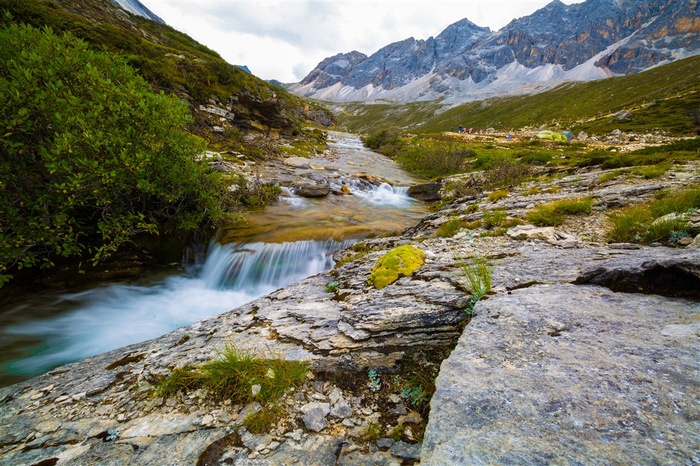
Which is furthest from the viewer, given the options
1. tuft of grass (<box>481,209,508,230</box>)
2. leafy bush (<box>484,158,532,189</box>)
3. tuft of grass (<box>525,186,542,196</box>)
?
leafy bush (<box>484,158,532,189</box>)

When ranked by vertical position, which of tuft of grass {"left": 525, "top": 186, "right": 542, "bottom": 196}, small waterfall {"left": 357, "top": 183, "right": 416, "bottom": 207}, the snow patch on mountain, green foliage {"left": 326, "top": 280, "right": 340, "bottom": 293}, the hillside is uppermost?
the snow patch on mountain

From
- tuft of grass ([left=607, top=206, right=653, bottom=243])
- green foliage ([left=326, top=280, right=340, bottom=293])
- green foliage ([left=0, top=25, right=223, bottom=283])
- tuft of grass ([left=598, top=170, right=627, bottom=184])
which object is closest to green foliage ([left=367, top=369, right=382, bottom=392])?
green foliage ([left=326, top=280, right=340, bottom=293])

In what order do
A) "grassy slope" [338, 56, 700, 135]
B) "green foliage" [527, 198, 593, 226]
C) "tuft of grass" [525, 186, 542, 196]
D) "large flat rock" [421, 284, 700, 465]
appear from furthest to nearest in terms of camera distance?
1. "grassy slope" [338, 56, 700, 135]
2. "tuft of grass" [525, 186, 542, 196]
3. "green foliage" [527, 198, 593, 226]
4. "large flat rock" [421, 284, 700, 465]

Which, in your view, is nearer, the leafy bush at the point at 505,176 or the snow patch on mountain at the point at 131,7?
the leafy bush at the point at 505,176

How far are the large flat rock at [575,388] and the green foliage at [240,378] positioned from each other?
196 centimetres

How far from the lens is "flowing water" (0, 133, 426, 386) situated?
7.89 metres

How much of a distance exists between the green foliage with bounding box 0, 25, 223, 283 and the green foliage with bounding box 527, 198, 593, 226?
39.4 feet

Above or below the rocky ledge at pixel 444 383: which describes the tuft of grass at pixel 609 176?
above

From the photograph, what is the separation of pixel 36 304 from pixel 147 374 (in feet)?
26.1

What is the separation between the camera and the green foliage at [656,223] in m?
5.43

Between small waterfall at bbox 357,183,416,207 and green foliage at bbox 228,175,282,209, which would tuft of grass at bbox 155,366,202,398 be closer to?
green foliage at bbox 228,175,282,209

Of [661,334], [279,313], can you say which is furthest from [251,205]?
[661,334]

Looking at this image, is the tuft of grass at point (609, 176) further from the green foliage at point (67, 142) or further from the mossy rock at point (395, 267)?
the green foliage at point (67, 142)

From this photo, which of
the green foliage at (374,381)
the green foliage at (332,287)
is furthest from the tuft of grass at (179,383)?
the green foliage at (332,287)
